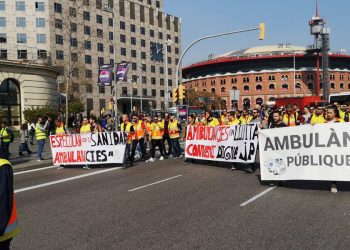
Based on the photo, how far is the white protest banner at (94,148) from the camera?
13.8 meters

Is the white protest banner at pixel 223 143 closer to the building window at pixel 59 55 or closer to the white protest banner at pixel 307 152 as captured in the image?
the white protest banner at pixel 307 152

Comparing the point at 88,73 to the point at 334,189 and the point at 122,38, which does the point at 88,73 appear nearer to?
the point at 122,38

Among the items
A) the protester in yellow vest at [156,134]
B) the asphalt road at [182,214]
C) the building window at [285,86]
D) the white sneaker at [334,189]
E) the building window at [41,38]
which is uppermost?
the building window at [41,38]

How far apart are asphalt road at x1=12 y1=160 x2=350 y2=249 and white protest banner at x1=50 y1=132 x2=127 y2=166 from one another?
2944 mm

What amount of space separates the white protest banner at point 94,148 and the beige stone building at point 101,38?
3989 centimetres

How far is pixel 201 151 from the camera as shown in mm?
13445

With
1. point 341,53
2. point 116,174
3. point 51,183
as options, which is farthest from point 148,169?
point 341,53

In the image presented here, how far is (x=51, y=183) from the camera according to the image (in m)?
11.1

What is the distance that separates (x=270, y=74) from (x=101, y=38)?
5088cm

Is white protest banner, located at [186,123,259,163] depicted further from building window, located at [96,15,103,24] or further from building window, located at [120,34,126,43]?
building window, located at [120,34,126,43]

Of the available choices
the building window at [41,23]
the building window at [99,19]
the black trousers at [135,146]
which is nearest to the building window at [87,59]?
the building window at [99,19]

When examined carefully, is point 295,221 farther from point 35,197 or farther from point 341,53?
point 341,53

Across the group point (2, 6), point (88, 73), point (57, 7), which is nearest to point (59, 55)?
point (88, 73)

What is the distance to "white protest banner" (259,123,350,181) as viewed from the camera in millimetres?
8234
